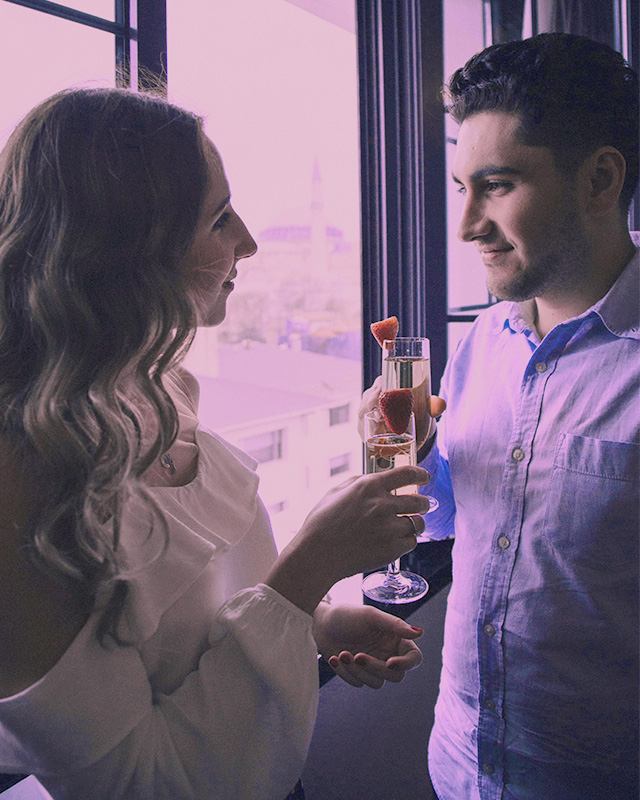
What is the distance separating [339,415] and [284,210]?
15.9 feet

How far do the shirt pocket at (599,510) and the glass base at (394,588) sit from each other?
0.44 m

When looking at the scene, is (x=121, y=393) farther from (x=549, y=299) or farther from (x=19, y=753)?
(x=549, y=299)

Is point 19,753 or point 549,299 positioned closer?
point 19,753

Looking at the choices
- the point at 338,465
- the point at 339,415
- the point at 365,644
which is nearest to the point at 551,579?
the point at 365,644

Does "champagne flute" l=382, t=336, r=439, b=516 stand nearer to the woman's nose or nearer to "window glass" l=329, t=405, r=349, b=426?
the woman's nose

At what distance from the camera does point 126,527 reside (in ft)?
2.99

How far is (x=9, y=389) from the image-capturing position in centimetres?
86

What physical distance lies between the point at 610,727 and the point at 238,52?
11.4ft

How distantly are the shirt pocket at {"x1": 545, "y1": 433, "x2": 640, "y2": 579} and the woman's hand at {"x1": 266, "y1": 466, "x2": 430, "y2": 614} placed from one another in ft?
1.08

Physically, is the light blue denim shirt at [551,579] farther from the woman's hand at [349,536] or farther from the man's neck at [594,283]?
the woman's hand at [349,536]

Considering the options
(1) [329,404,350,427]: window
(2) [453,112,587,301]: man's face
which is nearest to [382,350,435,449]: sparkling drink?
(2) [453,112,587,301]: man's face

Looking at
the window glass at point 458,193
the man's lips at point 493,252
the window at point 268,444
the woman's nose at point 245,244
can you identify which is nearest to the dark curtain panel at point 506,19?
the window glass at point 458,193

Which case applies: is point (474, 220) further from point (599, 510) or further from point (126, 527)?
point (126, 527)

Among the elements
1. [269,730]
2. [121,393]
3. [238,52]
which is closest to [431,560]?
[269,730]
